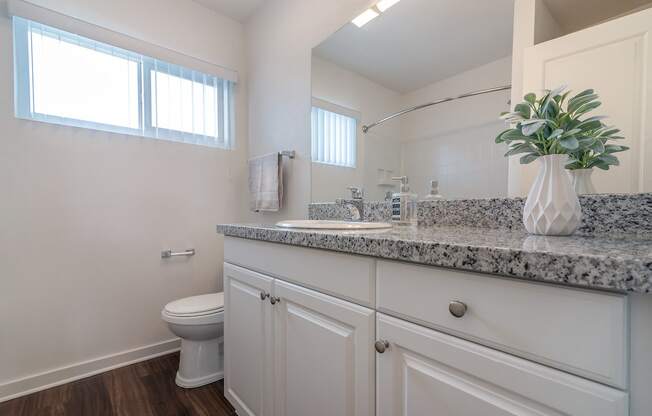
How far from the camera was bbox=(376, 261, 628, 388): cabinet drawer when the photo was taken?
0.36 m

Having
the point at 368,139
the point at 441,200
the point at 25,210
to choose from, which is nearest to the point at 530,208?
the point at 441,200

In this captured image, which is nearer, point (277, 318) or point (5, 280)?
point (277, 318)

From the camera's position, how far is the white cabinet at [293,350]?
68 cm

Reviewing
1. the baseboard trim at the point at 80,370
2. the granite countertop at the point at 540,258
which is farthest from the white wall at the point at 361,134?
the baseboard trim at the point at 80,370

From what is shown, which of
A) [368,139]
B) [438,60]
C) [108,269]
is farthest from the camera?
[108,269]

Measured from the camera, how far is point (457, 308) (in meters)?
0.49

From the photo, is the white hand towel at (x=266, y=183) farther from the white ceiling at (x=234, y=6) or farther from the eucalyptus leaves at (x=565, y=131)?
the eucalyptus leaves at (x=565, y=131)

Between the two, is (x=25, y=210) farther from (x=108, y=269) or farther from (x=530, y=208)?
(x=530, y=208)

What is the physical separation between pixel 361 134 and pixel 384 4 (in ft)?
1.96

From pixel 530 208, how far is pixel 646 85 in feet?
1.41

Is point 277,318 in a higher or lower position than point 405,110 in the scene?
lower

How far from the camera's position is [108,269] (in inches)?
67.9

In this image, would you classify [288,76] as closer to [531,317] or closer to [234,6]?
Result: [234,6]

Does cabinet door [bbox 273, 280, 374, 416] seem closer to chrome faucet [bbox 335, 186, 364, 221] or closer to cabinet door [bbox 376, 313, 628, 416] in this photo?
cabinet door [bbox 376, 313, 628, 416]
